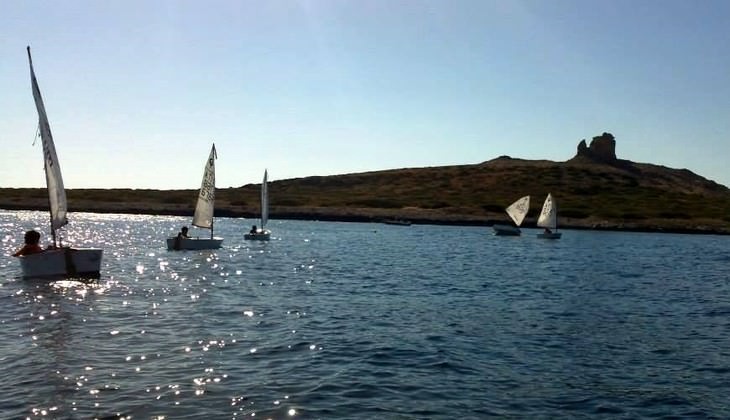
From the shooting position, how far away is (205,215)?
70250 mm

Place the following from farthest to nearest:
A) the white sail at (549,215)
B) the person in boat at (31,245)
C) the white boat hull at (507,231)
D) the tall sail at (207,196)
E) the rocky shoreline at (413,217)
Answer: the rocky shoreline at (413,217) < the white boat hull at (507,231) < the white sail at (549,215) < the tall sail at (207,196) < the person in boat at (31,245)

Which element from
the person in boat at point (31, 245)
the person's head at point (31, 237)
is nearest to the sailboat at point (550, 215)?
the person in boat at point (31, 245)

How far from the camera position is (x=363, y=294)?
121 ft

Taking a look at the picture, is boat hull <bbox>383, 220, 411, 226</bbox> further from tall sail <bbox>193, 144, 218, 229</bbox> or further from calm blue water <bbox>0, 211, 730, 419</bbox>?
calm blue water <bbox>0, 211, 730, 419</bbox>

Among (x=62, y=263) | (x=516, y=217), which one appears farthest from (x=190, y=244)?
(x=516, y=217)

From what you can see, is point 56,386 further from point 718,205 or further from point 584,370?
point 718,205

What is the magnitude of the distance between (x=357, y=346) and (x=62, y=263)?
23.3 metres

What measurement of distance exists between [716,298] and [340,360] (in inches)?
1098

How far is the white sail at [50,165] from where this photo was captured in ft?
127

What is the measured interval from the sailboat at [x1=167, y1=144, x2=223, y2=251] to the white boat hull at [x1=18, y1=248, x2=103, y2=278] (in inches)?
1016

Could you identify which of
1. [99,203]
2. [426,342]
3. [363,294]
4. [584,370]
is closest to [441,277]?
[363,294]

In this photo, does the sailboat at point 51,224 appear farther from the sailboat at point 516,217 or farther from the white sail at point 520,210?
the white sail at point 520,210

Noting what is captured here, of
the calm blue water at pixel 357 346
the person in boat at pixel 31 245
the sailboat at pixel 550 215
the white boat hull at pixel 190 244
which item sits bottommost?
the calm blue water at pixel 357 346

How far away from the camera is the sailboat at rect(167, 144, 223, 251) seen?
67.2m
